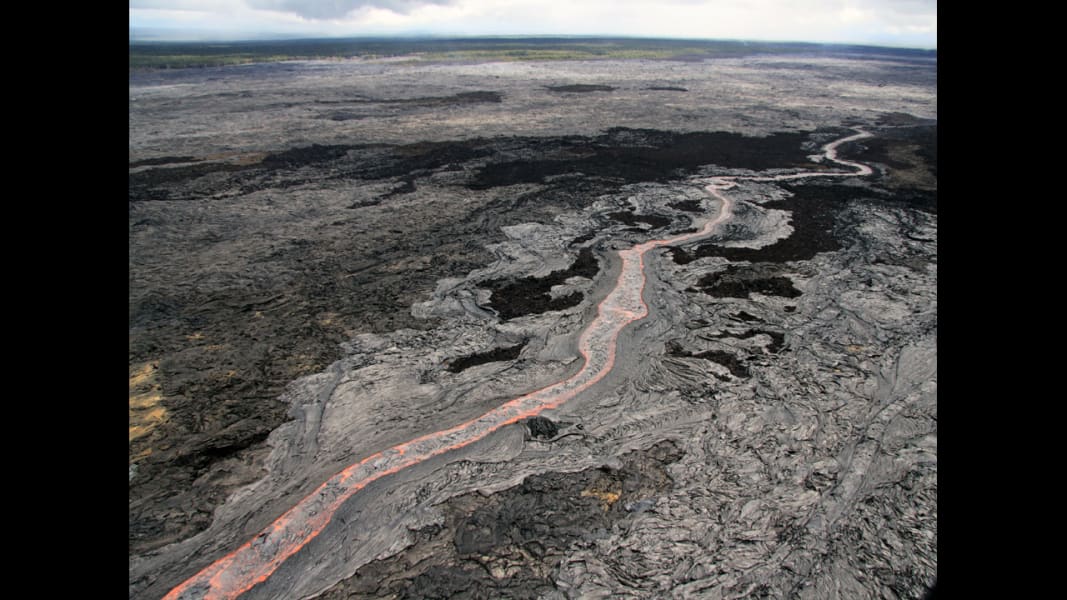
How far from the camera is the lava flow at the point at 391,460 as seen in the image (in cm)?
346

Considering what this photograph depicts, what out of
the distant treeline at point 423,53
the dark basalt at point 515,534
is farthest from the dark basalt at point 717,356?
the distant treeline at point 423,53

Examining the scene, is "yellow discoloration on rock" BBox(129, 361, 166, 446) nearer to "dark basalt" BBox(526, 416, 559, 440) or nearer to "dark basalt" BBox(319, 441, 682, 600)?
"dark basalt" BBox(319, 441, 682, 600)

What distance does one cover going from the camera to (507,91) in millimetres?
26797

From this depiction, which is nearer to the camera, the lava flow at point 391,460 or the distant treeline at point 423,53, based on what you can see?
the lava flow at point 391,460

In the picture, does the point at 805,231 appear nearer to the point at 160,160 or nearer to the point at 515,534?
the point at 515,534

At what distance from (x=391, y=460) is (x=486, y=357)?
4.87ft

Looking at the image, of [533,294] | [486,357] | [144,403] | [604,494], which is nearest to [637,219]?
[533,294]

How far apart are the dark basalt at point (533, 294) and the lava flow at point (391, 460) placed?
38 centimetres

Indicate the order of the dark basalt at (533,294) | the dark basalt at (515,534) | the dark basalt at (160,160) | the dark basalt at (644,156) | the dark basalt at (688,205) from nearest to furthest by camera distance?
the dark basalt at (515,534) → the dark basalt at (533,294) → the dark basalt at (688,205) → the dark basalt at (644,156) → the dark basalt at (160,160)

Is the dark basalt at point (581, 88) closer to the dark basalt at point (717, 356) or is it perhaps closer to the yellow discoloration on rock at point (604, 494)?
the dark basalt at point (717, 356)

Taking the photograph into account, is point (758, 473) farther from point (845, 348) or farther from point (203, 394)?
point (203, 394)

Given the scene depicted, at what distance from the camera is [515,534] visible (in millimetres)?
3730
